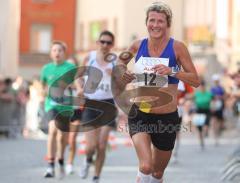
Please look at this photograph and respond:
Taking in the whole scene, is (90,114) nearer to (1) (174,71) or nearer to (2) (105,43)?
(2) (105,43)

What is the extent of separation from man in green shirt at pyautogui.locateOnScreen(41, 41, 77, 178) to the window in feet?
148

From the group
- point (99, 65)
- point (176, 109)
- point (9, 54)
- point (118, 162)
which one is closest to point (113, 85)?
point (99, 65)

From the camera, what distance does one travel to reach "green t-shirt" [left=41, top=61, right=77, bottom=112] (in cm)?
1196

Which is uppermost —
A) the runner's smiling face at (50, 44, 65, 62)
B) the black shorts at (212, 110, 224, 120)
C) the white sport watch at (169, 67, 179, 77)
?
the white sport watch at (169, 67, 179, 77)

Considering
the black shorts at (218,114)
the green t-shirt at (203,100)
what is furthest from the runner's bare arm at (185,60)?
the black shorts at (218,114)

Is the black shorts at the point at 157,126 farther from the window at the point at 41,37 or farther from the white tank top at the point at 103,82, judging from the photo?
the window at the point at 41,37

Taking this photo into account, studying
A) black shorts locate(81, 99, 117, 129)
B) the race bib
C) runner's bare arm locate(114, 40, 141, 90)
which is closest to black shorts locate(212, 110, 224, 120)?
black shorts locate(81, 99, 117, 129)

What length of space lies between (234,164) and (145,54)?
14.8ft

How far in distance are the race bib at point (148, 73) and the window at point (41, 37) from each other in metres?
49.8

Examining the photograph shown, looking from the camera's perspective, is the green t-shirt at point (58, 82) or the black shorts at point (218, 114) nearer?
the green t-shirt at point (58, 82)

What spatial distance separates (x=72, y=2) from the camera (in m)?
58.2

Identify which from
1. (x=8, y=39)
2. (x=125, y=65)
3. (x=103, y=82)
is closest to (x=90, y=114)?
(x=103, y=82)

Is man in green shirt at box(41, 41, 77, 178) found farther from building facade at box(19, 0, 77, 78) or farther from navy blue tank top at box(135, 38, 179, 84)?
building facade at box(19, 0, 77, 78)

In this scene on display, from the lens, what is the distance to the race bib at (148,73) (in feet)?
24.5
